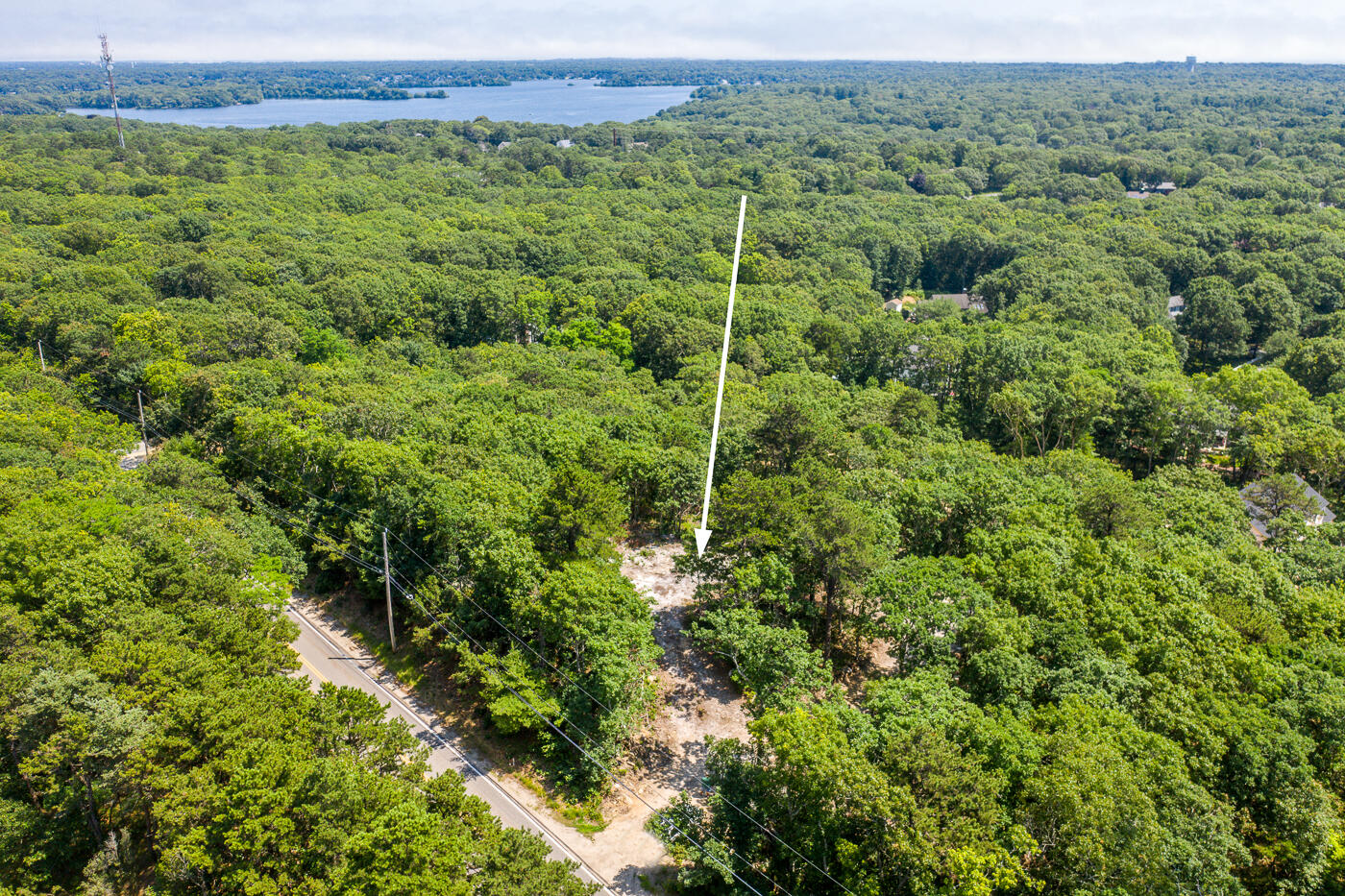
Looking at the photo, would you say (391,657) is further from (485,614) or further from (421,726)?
(485,614)

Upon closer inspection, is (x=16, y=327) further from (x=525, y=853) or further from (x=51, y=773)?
(x=525, y=853)

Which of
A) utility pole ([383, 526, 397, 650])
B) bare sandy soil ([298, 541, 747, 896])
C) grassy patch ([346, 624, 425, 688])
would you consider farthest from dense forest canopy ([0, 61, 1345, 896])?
bare sandy soil ([298, 541, 747, 896])

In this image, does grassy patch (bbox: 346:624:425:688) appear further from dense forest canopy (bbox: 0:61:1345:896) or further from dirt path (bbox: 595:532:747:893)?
dirt path (bbox: 595:532:747:893)

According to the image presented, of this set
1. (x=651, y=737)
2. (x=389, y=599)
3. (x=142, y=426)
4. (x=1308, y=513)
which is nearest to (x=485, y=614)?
(x=389, y=599)

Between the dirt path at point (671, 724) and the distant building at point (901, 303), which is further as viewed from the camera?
the distant building at point (901, 303)

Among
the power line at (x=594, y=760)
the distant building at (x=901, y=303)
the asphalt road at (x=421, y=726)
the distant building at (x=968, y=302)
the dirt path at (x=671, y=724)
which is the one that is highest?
the distant building at (x=968, y=302)

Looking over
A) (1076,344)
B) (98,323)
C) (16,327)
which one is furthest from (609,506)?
(16,327)

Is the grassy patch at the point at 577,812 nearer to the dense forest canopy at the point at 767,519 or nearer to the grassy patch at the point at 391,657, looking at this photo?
the dense forest canopy at the point at 767,519

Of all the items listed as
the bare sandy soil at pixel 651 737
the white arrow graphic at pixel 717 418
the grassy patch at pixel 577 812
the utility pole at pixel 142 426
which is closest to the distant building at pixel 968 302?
the white arrow graphic at pixel 717 418
